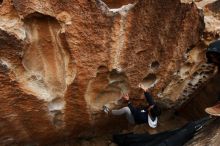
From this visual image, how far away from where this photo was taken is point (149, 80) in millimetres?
3855

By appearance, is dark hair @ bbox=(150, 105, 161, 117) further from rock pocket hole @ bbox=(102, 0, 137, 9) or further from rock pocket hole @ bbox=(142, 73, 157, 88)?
rock pocket hole @ bbox=(102, 0, 137, 9)

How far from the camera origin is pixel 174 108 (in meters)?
4.24

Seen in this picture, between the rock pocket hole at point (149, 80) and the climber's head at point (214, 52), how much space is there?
48 centimetres

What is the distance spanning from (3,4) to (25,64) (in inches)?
19.6

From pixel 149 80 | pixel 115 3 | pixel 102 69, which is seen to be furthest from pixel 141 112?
pixel 115 3

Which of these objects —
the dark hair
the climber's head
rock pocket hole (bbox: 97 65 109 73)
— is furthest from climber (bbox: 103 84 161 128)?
the climber's head

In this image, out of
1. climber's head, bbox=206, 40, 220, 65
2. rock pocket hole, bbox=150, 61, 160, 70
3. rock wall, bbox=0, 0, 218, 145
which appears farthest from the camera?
rock pocket hole, bbox=150, 61, 160, 70

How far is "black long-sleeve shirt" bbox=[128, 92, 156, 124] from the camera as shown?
12.4 ft

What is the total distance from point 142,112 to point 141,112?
0.4 inches

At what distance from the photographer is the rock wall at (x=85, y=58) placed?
332cm

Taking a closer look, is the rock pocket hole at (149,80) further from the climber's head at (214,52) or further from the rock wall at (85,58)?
the climber's head at (214,52)

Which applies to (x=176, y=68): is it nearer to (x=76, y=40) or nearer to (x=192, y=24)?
(x=192, y=24)

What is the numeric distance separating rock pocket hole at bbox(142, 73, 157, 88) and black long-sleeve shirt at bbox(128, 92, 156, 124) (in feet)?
0.36

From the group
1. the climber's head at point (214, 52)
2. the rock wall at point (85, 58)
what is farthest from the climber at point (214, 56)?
the rock wall at point (85, 58)
